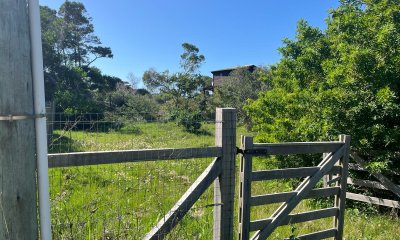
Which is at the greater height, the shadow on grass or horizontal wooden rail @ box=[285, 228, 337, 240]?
the shadow on grass

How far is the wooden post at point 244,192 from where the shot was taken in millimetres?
3959

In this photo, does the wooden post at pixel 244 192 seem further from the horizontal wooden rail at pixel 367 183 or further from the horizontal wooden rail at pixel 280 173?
the horizontal wooden rail at pixel 367 183

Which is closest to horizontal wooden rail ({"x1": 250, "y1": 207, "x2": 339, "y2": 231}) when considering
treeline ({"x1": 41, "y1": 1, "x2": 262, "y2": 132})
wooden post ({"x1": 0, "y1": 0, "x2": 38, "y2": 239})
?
wooden post ({"x1": 0, "y1": 0, "x2": 38, "y2": 239})

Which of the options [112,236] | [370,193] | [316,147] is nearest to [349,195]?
[370,193]

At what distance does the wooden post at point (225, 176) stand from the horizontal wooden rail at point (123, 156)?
116 millimetres

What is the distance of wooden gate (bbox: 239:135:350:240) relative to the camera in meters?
4.01

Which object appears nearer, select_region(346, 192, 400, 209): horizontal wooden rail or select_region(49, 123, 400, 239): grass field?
select_region(49, 123, 400, 239): grass field

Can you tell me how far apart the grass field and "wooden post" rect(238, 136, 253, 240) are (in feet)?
1.72

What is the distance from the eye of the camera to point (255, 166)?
11102 millimetres

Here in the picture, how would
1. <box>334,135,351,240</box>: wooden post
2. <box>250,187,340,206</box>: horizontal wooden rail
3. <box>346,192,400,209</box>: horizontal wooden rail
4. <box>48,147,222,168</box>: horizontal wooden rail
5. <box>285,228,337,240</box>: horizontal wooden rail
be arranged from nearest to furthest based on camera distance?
<box>48,147,222,168</box>: horizontal wooden rail
<box>250,187,340,206</box>: horizontal wooden rail
<box>285,228,337,240</box>: horizontal wooden rail
<box>334,135,351,240</box>: wooden post
<box>346,192,400,209</box>: horizontal wooden rail

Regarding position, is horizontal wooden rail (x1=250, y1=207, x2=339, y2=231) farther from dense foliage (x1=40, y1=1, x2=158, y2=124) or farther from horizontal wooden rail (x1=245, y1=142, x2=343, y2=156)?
dense foliage (x1=40, y1=1, x2=158, y2=124)

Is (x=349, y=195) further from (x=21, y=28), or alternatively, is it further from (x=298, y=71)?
Answer: (x=21, y=28)

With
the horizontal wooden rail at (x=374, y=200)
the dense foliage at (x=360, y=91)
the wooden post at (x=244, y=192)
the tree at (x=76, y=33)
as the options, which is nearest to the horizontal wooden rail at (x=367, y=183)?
the horizontal wooden rail at (x=374, y=200)

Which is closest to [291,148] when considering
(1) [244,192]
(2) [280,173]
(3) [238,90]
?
(2) [280,173]
